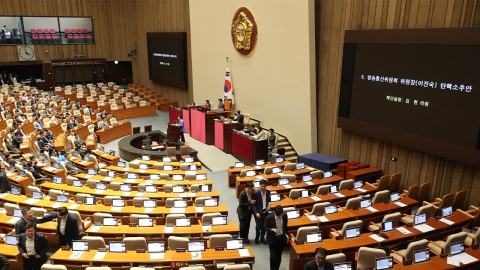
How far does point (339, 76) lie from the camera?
41.0 ft

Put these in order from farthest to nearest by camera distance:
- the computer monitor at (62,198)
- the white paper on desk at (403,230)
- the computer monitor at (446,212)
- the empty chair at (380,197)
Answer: the computer monitor at (62,198), the empty chair at (380,197), the computer monitor at (446,212), the white paper on desk at (403,230)

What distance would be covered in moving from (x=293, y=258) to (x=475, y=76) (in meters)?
5.96

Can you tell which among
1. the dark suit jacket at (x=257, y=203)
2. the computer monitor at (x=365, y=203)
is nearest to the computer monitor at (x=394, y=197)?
the computer monitor at (x=365, y=203)

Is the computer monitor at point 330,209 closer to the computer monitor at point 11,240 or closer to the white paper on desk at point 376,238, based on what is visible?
the white paper on desk at point 376,238

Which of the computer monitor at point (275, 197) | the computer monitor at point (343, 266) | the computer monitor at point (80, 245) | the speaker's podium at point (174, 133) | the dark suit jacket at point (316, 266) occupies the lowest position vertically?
the speaker's podium at point (174, 133)

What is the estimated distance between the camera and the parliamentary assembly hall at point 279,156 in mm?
6406

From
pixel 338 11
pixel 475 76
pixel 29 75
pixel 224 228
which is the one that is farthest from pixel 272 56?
pixel 29 75

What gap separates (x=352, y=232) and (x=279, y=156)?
21.8ft

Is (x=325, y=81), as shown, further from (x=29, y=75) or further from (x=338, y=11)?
(x=29, y=75)

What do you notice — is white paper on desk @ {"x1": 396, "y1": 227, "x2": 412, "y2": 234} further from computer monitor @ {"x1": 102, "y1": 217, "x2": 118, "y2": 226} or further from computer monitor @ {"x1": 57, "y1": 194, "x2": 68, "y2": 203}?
computer monitor @ {"x1": 57, "y1": 194, "x2": 68, "y2": 203}

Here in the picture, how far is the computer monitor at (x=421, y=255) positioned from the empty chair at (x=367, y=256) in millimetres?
547

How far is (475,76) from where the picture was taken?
8.64 metres

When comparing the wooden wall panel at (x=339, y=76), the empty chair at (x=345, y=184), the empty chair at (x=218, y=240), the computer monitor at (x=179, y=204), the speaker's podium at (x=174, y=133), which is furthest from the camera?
the speaker's podium at (x=174, y=133)

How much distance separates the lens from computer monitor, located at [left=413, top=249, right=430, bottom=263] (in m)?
5.96
